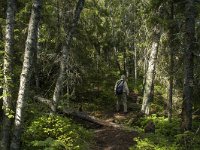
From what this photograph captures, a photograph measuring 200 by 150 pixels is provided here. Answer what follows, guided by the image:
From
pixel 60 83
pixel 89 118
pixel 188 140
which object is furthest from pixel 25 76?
pixel 188 140

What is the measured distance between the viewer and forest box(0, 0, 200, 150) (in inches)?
410

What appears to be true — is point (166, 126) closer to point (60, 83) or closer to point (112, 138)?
point (112, 138)

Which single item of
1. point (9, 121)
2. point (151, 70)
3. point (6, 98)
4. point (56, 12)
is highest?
point (56, 12)

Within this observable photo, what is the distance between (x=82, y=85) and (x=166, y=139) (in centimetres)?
934

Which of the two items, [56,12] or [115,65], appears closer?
[56,12]

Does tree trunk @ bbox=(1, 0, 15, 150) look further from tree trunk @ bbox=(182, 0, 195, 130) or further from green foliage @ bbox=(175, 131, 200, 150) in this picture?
tree trunk @ bbox=(182, 0, 195, 130)

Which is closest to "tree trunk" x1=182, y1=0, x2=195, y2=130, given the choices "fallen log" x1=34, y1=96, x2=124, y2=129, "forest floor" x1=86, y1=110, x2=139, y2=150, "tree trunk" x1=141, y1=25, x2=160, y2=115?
"forest floor" x1=86, y1=110, x2=139, y2=150

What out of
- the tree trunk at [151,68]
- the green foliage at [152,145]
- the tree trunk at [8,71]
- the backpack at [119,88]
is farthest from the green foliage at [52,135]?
the backpack at [119,88]

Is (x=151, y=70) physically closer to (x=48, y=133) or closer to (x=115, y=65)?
(x=48, y=133)

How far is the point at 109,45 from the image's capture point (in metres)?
37.1

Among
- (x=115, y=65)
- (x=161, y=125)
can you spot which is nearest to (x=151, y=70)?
(x=161, y=125)

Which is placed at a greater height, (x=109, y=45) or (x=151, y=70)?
(x=109, y=45)

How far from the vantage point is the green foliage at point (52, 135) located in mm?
10703

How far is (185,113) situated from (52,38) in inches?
313
